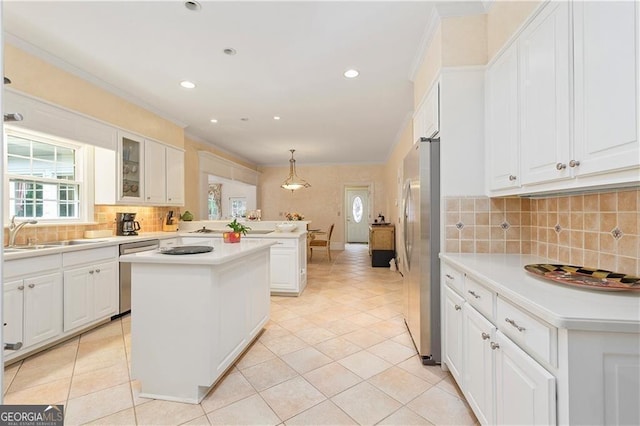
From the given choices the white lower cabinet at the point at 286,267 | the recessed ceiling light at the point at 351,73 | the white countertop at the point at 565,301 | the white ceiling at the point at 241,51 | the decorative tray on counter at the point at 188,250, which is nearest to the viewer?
the white countertop at the point at 565,301

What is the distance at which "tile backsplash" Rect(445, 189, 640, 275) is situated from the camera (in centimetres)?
142

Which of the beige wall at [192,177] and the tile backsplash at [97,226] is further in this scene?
the beige wall at [192,177]

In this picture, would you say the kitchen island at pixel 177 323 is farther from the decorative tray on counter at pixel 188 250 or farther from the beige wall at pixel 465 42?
the beige wall at pixel 465 42

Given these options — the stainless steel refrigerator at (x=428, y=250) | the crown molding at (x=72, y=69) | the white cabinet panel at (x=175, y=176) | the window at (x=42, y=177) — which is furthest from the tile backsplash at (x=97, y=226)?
the stainless steel refrigerator at (x=428, y=250)

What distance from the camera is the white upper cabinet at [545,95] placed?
54.7 inches

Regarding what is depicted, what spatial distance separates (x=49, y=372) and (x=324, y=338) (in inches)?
82.1

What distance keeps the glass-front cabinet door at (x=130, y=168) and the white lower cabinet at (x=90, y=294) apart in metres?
1.02

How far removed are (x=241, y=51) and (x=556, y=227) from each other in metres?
2.86

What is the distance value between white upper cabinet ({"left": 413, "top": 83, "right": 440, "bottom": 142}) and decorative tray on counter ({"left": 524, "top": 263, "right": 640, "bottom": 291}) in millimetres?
1293

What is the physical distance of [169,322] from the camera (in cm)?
186

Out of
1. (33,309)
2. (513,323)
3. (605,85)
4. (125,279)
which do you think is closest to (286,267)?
(125,279)

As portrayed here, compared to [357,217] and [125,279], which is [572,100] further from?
[357,217]

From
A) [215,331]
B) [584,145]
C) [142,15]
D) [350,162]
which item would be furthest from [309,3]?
[350,162]

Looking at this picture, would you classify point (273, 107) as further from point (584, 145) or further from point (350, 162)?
point (350, 162)
